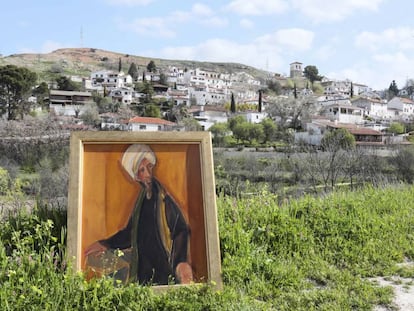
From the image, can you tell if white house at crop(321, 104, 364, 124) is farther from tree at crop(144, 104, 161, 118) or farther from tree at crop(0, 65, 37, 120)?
tree at crop(0, 65, 37, 120)

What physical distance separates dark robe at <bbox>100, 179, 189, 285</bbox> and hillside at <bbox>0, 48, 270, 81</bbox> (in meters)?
110

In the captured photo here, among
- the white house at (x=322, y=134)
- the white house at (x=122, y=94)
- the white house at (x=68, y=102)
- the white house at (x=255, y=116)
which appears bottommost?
the white house at (x=322, y=134)

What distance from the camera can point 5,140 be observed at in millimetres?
37062

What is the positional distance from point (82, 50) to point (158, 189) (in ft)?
542

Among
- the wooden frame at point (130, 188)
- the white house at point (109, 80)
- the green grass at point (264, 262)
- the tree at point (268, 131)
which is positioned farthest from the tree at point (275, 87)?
the wooden frame at point (130, 188)

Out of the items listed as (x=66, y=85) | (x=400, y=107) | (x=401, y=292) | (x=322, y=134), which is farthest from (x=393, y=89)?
(x=401, y=292)

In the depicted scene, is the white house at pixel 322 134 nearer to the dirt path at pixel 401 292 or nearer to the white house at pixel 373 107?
the white house at pixel 373 107

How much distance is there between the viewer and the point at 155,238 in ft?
9.20

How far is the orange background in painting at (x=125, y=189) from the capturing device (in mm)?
2760

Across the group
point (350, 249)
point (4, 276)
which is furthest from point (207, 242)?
point (350, 249)

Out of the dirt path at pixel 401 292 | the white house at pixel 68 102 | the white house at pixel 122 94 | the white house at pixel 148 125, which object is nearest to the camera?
the dirt path at pixel 401 292

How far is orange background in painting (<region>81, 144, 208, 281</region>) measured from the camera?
2.76 meters

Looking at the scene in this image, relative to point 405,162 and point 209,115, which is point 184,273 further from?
point 209,115

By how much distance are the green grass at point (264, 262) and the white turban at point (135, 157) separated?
65cm
